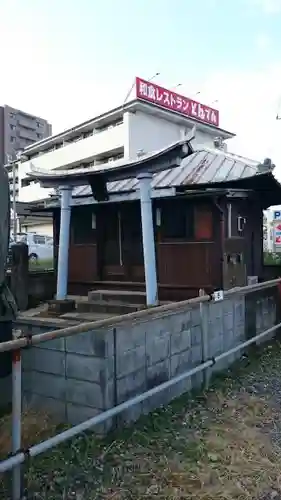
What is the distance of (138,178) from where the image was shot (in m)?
A: 6.61

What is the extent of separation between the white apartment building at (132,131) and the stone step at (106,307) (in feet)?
78.4

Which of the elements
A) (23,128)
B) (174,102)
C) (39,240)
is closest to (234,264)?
(39,240)

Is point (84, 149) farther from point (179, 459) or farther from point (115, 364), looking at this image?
point (179, 459)

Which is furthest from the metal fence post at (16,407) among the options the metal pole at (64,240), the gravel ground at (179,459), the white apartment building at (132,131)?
the white apartment building at (132,131)

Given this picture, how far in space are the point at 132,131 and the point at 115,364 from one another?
30427 mm

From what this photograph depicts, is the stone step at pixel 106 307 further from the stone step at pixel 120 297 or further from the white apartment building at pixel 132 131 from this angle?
the white apartment building at pixel 132 131

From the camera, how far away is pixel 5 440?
311cm

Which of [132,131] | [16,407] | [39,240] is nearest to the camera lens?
[16,407]

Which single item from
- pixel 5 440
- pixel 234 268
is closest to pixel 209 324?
pixel 5 440

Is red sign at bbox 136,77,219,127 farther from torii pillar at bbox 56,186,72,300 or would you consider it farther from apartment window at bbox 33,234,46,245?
torii pillar at bbox 56,186,72,300

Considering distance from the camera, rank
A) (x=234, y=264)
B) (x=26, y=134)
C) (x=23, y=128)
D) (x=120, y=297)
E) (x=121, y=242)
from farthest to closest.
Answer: (x=26, y=134)
(x=23, y=128)
(x=121, y=242)
(x=234, y=264)
(x=120, y=297)

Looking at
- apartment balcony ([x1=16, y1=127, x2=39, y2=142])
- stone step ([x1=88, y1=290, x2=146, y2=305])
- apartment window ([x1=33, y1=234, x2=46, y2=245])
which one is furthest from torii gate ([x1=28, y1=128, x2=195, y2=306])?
apartment balcony ([x1=16, y1=127, x2=39, y2=142])

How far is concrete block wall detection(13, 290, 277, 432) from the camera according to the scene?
3316 mm

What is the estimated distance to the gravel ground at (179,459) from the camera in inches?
101
